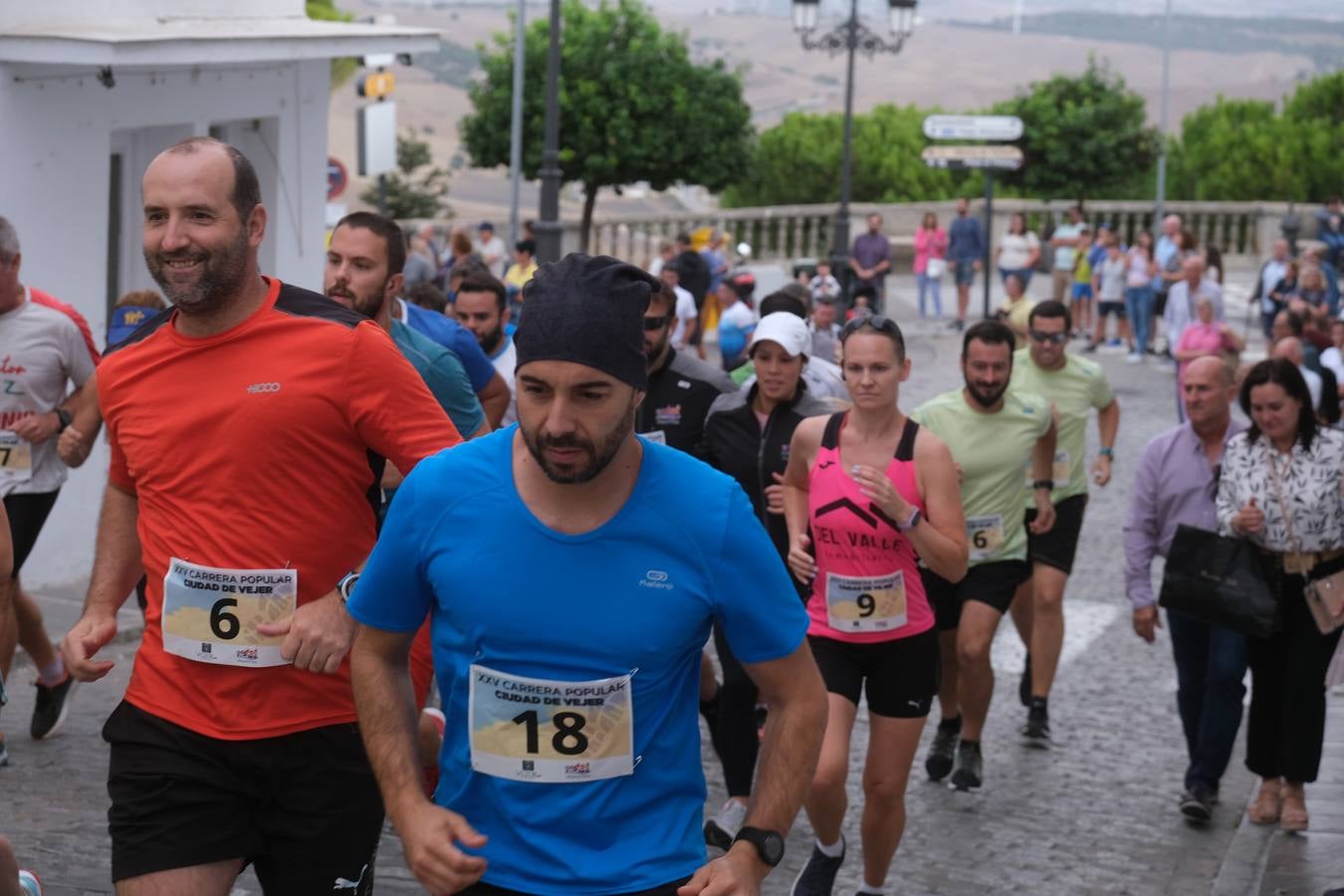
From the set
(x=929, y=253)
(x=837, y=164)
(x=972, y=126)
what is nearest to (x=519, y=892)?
(x=972, y=126)

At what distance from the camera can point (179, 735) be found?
4.14 metres

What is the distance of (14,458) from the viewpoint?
24.7 ft

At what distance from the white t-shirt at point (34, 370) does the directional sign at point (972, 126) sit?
1989 cm

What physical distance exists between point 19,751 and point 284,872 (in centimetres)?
419

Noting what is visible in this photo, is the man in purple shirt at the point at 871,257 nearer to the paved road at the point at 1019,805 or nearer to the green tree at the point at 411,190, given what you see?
the green tree at the point at 411,190

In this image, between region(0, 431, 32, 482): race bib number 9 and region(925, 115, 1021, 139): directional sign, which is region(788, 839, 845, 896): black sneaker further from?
region(925, 115, 1021, 139): directional sign

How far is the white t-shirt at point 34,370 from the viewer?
24.4 ft

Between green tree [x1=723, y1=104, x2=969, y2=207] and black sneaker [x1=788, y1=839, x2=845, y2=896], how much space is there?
4047cm

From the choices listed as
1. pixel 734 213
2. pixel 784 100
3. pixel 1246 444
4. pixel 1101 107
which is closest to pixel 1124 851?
pixel 1246 444

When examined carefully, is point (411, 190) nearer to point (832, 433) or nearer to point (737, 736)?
point (737, 736)

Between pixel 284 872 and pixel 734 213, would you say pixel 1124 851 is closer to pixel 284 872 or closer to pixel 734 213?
pixel 284 872

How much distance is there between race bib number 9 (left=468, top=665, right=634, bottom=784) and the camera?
11.0 feet

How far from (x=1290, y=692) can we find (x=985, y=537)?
1.31 metres

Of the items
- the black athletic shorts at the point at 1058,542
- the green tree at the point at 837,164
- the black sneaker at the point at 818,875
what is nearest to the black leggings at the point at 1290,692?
the black athletic shorts at the point at 1058,542
